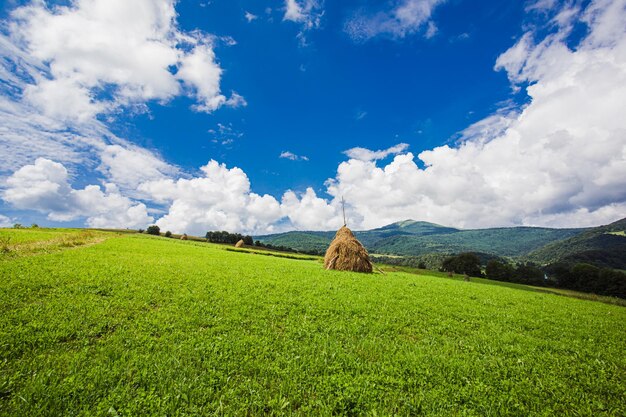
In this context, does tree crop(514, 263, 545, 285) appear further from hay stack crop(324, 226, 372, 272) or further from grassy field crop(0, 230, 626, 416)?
grassy field crop(0, 230, 626, 416)

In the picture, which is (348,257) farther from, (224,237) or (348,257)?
(224,237)

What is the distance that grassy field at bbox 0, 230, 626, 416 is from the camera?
225 inches

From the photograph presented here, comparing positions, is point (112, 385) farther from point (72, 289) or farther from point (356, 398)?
point (72, 289)

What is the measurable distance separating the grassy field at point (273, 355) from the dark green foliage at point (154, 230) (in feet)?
338

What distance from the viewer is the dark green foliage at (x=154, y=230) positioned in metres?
104

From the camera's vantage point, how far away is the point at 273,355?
297 inches

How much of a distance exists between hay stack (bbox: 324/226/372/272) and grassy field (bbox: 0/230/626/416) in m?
15.7

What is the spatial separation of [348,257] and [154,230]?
332 ft

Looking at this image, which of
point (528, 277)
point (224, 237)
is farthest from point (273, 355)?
point (528, 277)

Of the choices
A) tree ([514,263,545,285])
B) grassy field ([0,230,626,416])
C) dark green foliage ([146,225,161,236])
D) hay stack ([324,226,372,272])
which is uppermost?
dark green foliage ([146,225,161,236])

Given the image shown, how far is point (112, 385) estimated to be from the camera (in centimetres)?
580

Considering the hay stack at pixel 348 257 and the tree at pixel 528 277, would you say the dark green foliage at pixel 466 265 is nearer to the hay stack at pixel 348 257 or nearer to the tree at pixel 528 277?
the tree at pixel 528 277

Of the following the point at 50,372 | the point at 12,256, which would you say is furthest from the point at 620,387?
the point at 12,256

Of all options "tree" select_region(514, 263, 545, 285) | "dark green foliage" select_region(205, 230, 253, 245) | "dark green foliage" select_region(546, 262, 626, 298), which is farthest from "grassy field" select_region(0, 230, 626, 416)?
"tree" select_region(514, 263, 545, 285)
